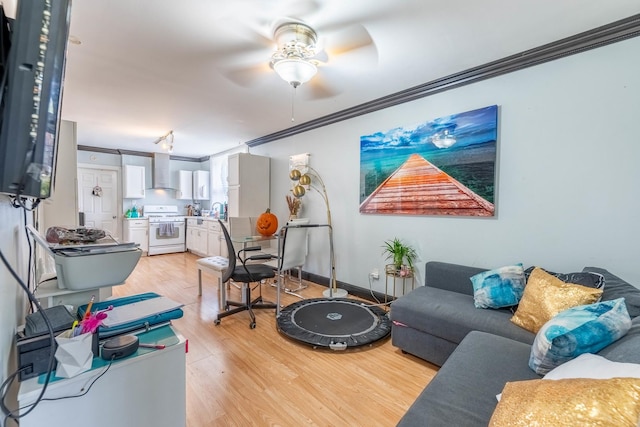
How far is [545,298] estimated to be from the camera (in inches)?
68.0

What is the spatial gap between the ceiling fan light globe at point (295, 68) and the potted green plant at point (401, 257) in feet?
6.37

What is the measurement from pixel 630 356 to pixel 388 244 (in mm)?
2279

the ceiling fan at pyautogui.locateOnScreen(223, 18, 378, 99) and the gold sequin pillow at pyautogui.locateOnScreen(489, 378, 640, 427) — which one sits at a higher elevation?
the ceiling fan at pyautogui.locateOnScreen(223, 18, 378, 99)

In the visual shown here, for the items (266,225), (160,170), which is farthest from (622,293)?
(160,170)

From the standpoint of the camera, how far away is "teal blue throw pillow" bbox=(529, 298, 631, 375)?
1204 millimetres

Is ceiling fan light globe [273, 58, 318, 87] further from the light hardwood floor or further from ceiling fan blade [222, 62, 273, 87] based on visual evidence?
the light hardwood floor

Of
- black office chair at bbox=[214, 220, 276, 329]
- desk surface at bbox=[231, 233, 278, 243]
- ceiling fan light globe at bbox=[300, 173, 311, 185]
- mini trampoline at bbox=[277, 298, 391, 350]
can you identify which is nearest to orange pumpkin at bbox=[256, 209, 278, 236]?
desk surface at bbox=[231, 233, 278, 243]

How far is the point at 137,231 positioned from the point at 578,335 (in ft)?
23.1

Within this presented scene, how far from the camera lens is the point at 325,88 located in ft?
9.61

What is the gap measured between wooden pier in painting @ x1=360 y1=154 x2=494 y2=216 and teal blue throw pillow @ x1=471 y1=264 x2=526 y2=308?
60cm

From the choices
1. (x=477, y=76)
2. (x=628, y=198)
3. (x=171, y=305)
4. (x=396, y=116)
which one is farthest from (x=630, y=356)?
(x=396, y=116)

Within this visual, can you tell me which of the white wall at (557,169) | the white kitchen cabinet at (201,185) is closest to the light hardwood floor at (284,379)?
the white wall at (557,169)

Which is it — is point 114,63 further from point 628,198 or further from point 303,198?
point 628,198

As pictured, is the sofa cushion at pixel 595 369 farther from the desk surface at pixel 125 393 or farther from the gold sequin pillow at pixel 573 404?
the desk surface at pixel 125 393
